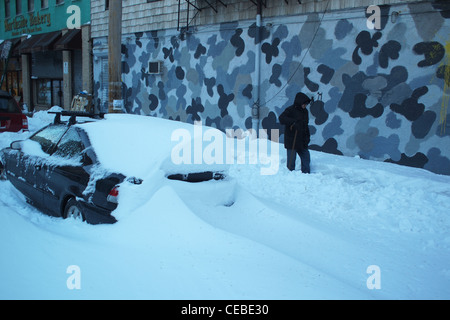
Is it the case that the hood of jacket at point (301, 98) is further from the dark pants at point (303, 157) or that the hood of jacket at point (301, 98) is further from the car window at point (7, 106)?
the car window at point (7, 106)

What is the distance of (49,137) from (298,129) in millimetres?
4452

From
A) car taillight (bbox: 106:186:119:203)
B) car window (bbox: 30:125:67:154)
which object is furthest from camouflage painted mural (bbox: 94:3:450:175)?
car taillight (bbox: 106:186:119:203)

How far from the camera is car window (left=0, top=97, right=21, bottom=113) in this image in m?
9.38

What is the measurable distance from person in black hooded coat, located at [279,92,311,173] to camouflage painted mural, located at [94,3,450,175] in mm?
2191

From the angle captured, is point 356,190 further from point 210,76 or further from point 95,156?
point 210,76

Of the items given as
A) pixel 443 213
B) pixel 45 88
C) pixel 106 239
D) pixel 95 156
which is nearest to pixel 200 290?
pixel 106 239

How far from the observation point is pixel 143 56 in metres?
14.1

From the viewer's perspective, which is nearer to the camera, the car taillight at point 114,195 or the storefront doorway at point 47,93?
the car taillight at point 114,195

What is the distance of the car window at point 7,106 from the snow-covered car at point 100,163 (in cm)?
481

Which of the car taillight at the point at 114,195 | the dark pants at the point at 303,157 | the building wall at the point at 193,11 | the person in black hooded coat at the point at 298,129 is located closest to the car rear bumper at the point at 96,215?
the car taillight at the point at 114,195

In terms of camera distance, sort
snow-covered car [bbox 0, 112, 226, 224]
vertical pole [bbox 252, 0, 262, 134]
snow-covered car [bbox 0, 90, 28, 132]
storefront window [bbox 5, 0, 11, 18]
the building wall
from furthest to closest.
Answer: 1. storefront window [bbox 5, 0, 11, 18]
2. vertical pole [bbox 252, 0, 262, 134]
3. the building wall
4. snow-covered car [bbox 0, 90, 28, 132]
5. snow-covered car [bbox 0, 112, 226, 224]

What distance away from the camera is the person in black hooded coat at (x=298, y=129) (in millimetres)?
7449

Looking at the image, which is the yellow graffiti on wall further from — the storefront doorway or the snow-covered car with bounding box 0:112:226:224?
the storefront doorway

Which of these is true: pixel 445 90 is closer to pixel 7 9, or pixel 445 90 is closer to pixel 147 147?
pixel 147 147
